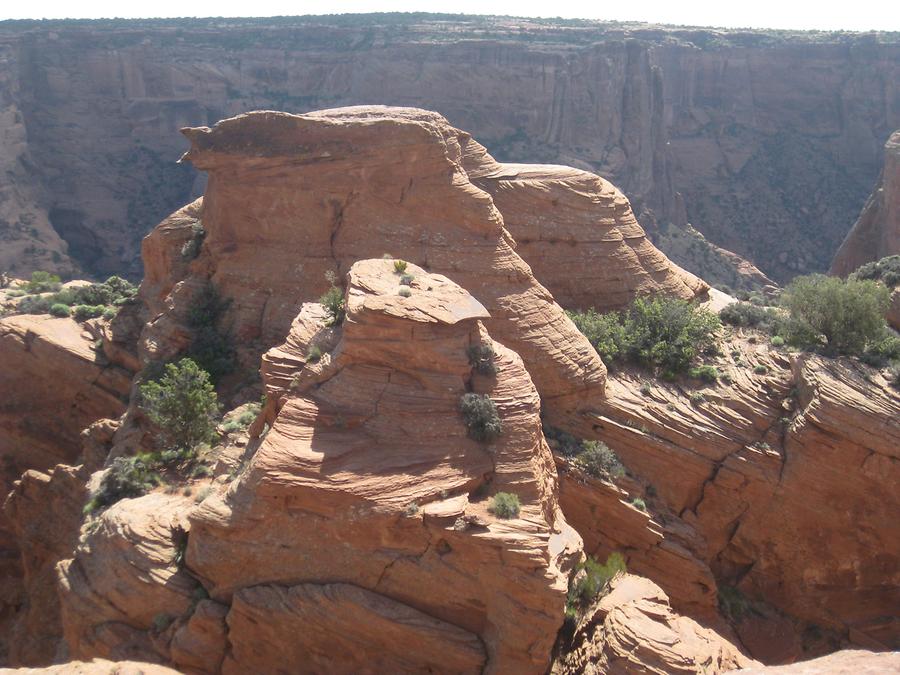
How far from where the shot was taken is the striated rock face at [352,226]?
27062mm

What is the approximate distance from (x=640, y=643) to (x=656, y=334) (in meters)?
13.9

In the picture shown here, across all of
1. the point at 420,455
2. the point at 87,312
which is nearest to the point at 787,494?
the point at 420,455

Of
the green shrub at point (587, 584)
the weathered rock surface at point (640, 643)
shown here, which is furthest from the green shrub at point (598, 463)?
the weathered rock surface at point (640, 643)

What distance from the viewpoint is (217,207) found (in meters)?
30.1

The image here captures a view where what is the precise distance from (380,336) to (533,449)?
4453mm

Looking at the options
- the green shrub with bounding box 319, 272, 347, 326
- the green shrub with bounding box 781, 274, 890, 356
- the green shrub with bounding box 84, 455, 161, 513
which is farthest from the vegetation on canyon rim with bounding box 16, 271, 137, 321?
the green shrub with bounding box 781, 274, 890, 356

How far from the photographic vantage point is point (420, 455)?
60.4ft

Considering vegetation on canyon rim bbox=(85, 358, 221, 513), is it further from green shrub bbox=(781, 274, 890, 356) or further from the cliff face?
the cliff face

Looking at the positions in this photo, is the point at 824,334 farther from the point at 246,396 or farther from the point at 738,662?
the point at 246,396

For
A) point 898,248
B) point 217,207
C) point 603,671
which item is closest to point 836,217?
point 898,248

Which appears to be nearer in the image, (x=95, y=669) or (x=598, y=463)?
(x=95, y=669)

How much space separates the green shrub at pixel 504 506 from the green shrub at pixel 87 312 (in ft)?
73.0

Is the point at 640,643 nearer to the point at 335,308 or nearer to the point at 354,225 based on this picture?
the point at 335,308

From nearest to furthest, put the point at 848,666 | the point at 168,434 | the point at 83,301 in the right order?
the point at 848,666
the point at 168,434
the point at 83,301
